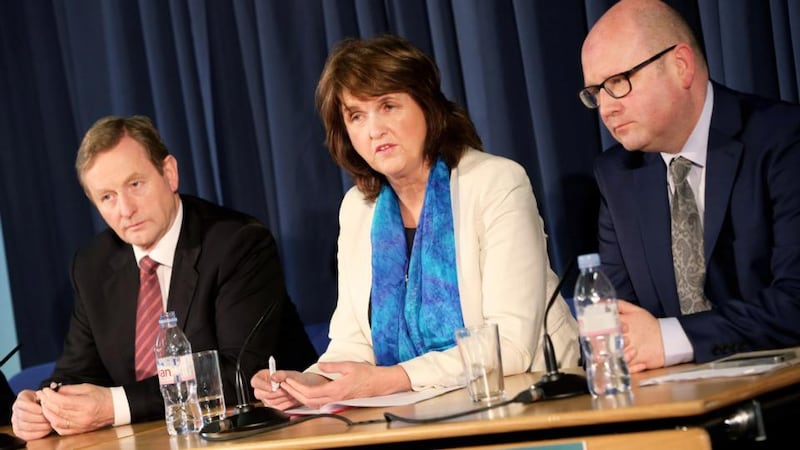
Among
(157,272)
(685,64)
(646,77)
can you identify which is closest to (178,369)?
(157,272)

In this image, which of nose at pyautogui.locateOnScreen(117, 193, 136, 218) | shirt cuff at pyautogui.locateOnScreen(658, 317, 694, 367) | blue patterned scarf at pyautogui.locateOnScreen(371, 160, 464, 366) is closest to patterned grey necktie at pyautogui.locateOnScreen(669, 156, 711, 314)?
shirt cuff at pyautogui.locateOnScreen(658, 317, 694, 367)

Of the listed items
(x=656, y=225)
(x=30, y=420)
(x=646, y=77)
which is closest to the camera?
(x=646, y=77)

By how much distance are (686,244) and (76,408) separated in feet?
5.86

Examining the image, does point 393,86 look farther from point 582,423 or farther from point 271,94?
point 582,423

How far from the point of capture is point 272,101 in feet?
14.4

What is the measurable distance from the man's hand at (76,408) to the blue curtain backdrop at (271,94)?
4.46ft

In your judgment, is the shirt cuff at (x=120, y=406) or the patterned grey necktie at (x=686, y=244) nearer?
the patterned grey necktie at (x=686, y=244)

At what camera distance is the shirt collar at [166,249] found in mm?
3711

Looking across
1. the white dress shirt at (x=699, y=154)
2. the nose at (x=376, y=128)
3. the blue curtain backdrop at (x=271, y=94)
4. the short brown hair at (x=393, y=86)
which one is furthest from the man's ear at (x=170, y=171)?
the white dress shirt at (x=699, y=154)

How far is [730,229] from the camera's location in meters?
2.88

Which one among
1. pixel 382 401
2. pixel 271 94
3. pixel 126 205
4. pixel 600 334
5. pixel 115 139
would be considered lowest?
pixel 382 401

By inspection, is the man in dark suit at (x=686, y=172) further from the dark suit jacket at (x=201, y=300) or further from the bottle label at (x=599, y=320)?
the dark suit jacket at (x=201, y=300)

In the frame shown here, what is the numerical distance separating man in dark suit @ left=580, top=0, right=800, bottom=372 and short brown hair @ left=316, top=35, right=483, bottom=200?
0.48 meters

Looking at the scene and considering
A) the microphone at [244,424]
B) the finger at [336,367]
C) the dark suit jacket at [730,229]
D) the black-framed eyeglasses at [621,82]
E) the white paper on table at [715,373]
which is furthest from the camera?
the black-framed eyeglasses at [621,82]
